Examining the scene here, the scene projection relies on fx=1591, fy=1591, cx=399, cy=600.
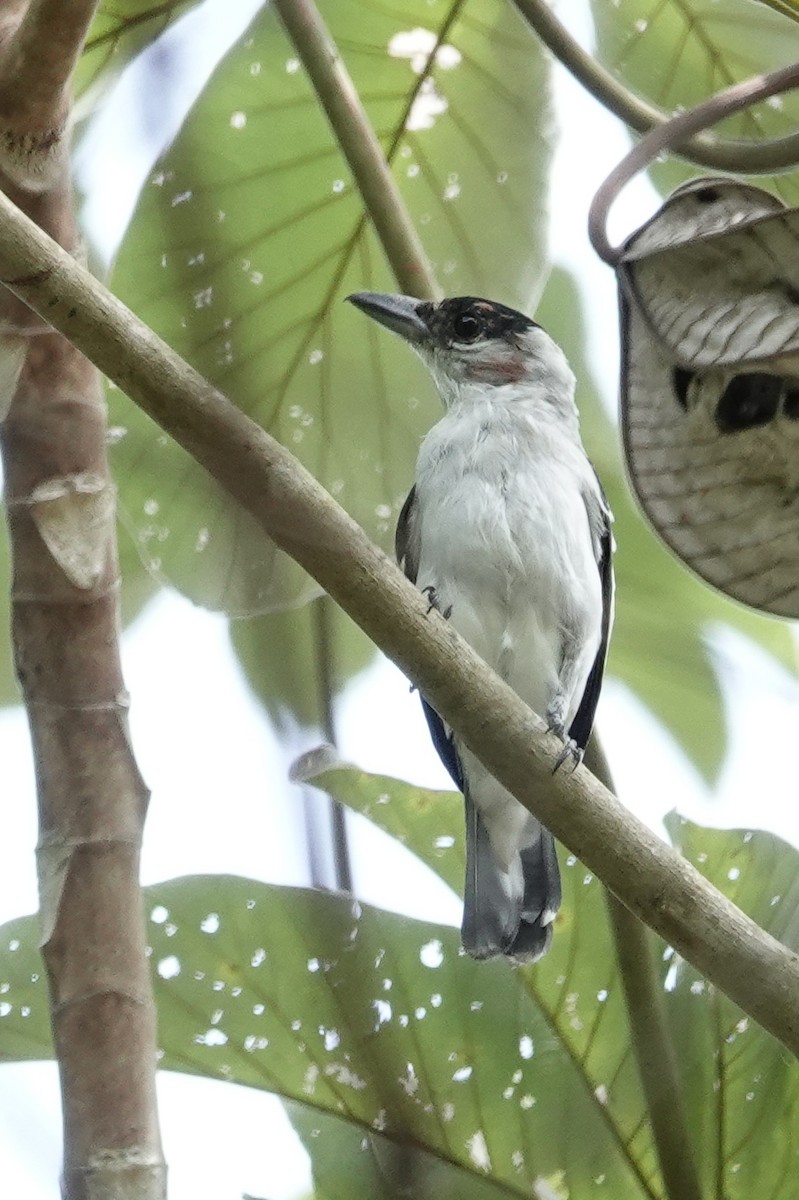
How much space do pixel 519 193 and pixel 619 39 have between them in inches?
11.1

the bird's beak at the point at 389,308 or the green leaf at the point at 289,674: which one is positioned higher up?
the bird's beak at the point at 389,308

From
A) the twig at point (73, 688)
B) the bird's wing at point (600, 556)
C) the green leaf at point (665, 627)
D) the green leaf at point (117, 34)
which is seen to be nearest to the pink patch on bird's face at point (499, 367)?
the green leaf at point (665, 627)

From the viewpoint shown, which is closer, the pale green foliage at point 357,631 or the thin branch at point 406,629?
the thin branch at point 406,629

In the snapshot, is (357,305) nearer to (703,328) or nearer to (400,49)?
(400,49)

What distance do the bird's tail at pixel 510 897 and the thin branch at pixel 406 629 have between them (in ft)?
1.10

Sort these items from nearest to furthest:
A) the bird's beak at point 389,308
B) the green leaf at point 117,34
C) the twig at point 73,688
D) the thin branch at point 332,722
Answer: the thin branch at point 332,722 < the twig at point 73,688 < the green leaf at point 117,34 < the bird's beak at point 389,308

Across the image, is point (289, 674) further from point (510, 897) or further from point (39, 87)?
point (510, 897)

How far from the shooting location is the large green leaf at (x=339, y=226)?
233 cm

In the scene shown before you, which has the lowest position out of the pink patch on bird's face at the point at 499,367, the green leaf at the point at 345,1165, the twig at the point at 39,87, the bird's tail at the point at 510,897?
the green leaf at the point at 345,1165

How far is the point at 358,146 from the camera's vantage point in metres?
2.04

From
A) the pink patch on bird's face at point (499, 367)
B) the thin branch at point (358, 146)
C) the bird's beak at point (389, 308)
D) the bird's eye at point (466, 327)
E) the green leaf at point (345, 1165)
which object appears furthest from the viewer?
the pink patch on bird's face at point (499, 367)

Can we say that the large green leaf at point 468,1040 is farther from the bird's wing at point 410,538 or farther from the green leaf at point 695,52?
the green leaf at point 695,52

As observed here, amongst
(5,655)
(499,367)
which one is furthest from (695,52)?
(5,655)

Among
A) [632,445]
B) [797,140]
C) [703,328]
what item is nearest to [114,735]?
[632,445]
